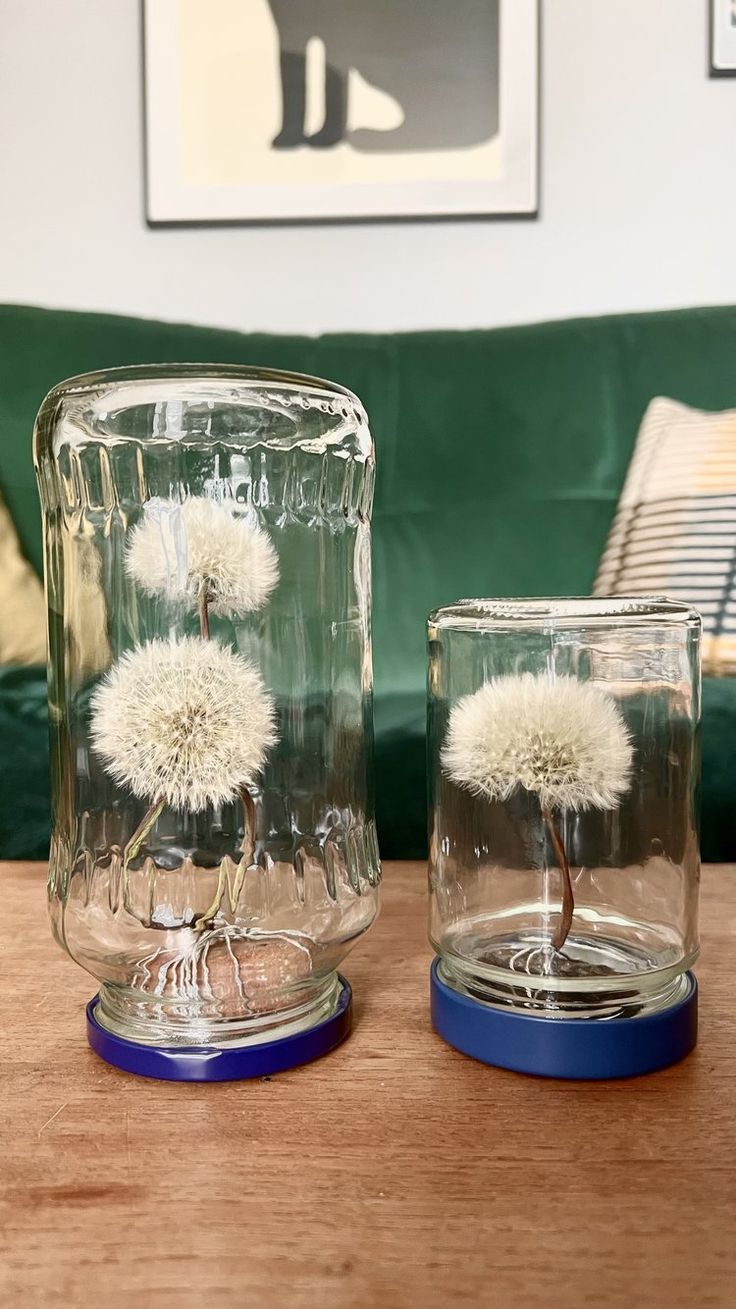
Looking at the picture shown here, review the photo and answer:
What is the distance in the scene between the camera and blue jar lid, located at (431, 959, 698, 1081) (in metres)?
0.40

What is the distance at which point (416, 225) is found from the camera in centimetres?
161

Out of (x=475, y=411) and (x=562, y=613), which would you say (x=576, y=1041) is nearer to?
(x=562, y=613)

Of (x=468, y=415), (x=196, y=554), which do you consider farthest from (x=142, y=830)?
(x=468, y=415)

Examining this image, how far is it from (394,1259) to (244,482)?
309mm

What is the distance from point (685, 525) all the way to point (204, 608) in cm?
100

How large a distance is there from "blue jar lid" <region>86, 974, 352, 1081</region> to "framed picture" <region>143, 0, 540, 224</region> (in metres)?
1.48

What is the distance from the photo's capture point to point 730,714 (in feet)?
3.68

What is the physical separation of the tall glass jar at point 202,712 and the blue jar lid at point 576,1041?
7cm

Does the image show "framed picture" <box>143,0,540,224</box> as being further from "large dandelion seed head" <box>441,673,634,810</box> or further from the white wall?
"large dandelion seed head" <box>441,673,634,810</box>

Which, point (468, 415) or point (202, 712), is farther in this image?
point (468, 415)

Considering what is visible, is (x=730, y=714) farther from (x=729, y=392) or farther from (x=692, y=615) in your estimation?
(x=692, y=615)

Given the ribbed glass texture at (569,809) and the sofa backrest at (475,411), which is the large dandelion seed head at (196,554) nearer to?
the ribbed glass texture at (569,809)

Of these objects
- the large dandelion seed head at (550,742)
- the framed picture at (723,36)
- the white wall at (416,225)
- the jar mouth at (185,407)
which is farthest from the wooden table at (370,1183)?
the framed picture at (723,36)

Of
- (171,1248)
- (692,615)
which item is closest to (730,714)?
(692,615)
